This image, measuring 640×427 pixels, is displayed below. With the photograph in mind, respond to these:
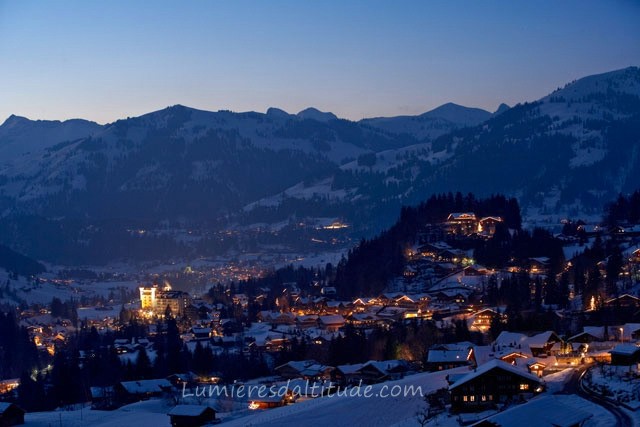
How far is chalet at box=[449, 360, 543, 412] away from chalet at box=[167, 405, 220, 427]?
1436cm

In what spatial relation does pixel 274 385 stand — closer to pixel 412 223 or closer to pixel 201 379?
pixel 201 379

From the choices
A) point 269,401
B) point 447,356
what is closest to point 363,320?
point 447,356

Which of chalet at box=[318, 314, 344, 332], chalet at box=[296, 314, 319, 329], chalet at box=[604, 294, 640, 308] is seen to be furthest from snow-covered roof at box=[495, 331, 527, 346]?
chalet at box=[296, 314, 319, 329]

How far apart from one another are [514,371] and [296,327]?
51539 millimetres

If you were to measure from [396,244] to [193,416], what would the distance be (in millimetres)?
56529

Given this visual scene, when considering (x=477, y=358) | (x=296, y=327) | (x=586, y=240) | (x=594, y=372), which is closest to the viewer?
(x=594, y=372)

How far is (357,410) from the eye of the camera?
166 ft

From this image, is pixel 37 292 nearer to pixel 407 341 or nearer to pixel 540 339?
pixel 407 341

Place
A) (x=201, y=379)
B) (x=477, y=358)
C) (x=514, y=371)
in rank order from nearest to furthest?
1. (x=514, y=371)
2. (x=477, y=358)
3. (x=201, y=379)

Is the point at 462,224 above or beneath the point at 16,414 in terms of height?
above

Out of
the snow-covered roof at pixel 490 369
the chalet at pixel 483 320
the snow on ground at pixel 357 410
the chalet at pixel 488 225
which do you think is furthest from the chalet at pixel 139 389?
the chalet at pixel 488 225

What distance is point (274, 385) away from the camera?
6347cm

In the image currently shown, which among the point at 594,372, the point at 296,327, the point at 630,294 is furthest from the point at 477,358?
the point at 296,327

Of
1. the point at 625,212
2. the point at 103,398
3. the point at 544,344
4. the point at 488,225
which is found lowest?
the point at 103,398
